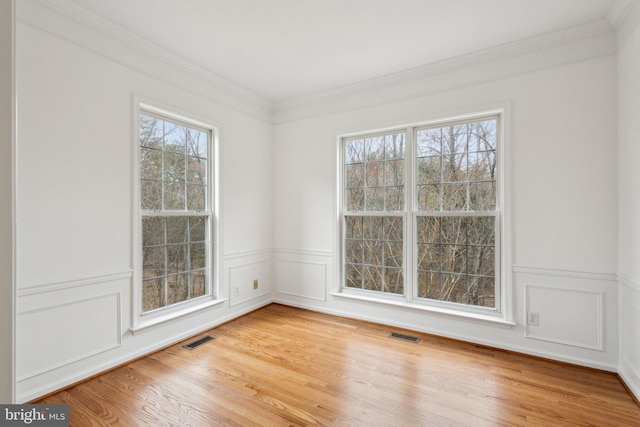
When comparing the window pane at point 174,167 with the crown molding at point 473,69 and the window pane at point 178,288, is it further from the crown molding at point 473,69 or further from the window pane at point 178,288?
the crown molding at point 473,69

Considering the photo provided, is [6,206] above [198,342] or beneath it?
above

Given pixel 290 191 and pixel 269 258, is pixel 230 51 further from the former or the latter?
pixel 269 258

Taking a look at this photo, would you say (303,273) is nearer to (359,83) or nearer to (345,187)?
(345,187)

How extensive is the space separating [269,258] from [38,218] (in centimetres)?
257

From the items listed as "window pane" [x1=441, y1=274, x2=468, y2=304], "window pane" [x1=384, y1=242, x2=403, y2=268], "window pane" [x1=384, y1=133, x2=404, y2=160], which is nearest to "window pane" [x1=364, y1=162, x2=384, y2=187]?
"window pane" [x1=384, y1=133, x2=404, y2=160]

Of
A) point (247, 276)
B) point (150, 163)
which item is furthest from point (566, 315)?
point (150, 163)

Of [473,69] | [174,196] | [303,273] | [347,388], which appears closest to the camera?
[347,388]

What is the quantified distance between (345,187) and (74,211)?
269 centimetres

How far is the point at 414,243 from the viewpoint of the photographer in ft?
11.1

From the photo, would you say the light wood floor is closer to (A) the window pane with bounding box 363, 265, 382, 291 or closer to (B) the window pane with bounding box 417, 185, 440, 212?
(A) the window pane with bounding box 363, 265, 382, 291

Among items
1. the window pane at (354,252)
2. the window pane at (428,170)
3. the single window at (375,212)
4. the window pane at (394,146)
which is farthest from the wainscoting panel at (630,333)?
the window pane at (354,252)

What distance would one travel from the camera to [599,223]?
250cm

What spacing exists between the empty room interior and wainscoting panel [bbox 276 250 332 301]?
0.05 m

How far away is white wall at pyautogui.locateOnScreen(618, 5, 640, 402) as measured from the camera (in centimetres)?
215
